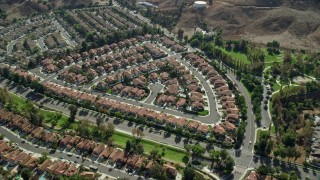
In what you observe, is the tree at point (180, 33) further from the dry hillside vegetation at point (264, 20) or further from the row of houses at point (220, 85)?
the row of houses at point (220, 85)

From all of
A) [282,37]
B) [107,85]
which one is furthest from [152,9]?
[107,85]

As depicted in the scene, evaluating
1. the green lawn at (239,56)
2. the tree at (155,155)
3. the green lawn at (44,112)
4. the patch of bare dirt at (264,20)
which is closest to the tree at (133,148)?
the tree at (155,155)

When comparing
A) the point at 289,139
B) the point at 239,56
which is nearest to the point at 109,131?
the point at 289,139

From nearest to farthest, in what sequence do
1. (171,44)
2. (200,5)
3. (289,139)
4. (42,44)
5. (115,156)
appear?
(115,156) → (289,139) → (171,44) → (42,44) → (200,5)

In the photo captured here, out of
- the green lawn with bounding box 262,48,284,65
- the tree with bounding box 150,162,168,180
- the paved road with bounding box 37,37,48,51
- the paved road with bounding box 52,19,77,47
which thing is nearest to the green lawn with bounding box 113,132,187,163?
the tree with bounding box 150,162,168,180

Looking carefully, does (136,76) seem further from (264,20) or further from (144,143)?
(264,20)

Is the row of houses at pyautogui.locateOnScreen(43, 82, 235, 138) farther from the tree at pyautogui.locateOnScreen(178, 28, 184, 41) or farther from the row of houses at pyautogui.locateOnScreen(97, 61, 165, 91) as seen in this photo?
the tree at pyautogui.locateOnScreen(178, 28, 184, 41)

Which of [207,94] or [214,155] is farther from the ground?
[207,94]
